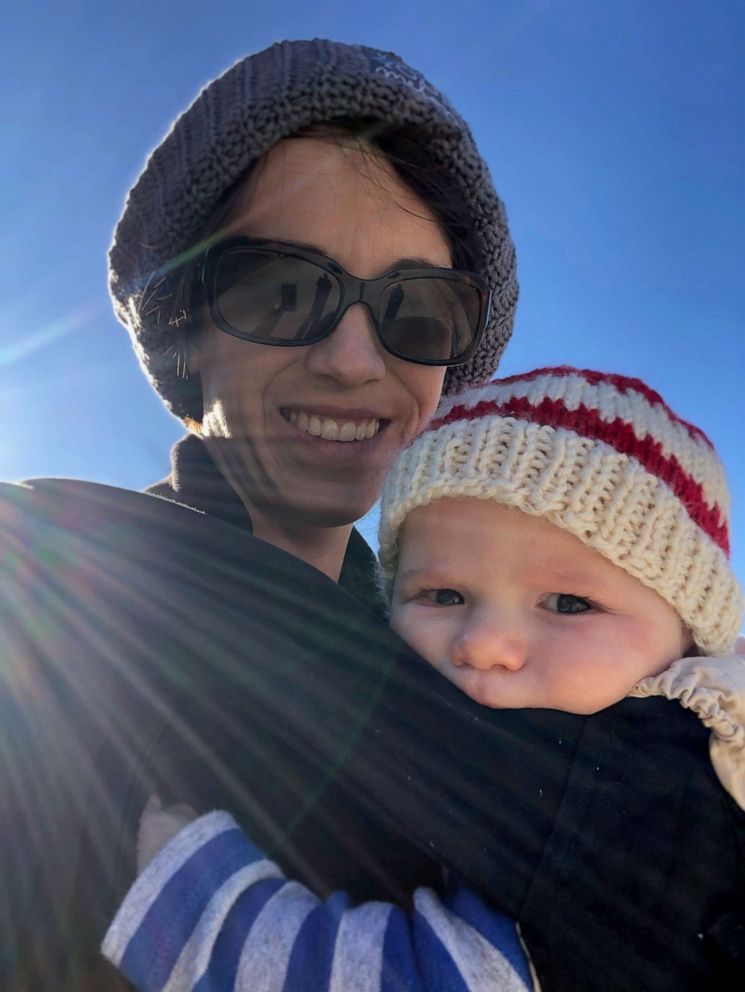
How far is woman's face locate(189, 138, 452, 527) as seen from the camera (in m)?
1.78

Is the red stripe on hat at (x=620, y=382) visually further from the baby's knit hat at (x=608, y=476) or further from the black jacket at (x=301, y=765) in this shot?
the black jacket at (x=301, y=765)

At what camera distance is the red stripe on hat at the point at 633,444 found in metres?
1.39

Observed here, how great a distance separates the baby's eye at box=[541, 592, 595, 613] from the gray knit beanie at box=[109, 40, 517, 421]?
1177 millimetres

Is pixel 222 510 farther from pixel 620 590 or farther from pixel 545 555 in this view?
pixel 620 590

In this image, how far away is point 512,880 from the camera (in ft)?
3.08

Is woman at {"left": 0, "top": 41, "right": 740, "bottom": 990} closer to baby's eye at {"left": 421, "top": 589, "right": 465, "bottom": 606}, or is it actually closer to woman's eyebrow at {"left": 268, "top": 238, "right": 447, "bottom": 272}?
baby's eye at {"left": 421, "top": 589, "right": 465, "bottom": 606}

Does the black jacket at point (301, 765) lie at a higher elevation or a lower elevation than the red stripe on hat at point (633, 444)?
lower

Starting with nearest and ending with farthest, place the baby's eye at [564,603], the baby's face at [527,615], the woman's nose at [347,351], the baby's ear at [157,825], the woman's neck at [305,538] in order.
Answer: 1. the baby's ear at [157,825]
2. the baby's face at [527,615]
3. the baby's eye at [564,603]
4. the woman's nose at [347,351]
5. the woman's neck at [305,538]

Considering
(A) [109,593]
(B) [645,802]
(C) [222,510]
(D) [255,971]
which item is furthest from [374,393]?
(D) [255,971]

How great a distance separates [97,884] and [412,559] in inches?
32.0

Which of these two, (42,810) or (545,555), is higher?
(545,555)

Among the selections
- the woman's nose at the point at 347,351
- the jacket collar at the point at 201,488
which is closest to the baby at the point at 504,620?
the woman's nose at the point at 347,351

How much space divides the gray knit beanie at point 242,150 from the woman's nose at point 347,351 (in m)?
0.44

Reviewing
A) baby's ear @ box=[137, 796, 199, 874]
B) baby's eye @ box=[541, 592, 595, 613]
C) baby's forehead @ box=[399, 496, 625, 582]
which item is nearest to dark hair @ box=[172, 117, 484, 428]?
baby's forehead @ box=[399, 496, 625, 582]
